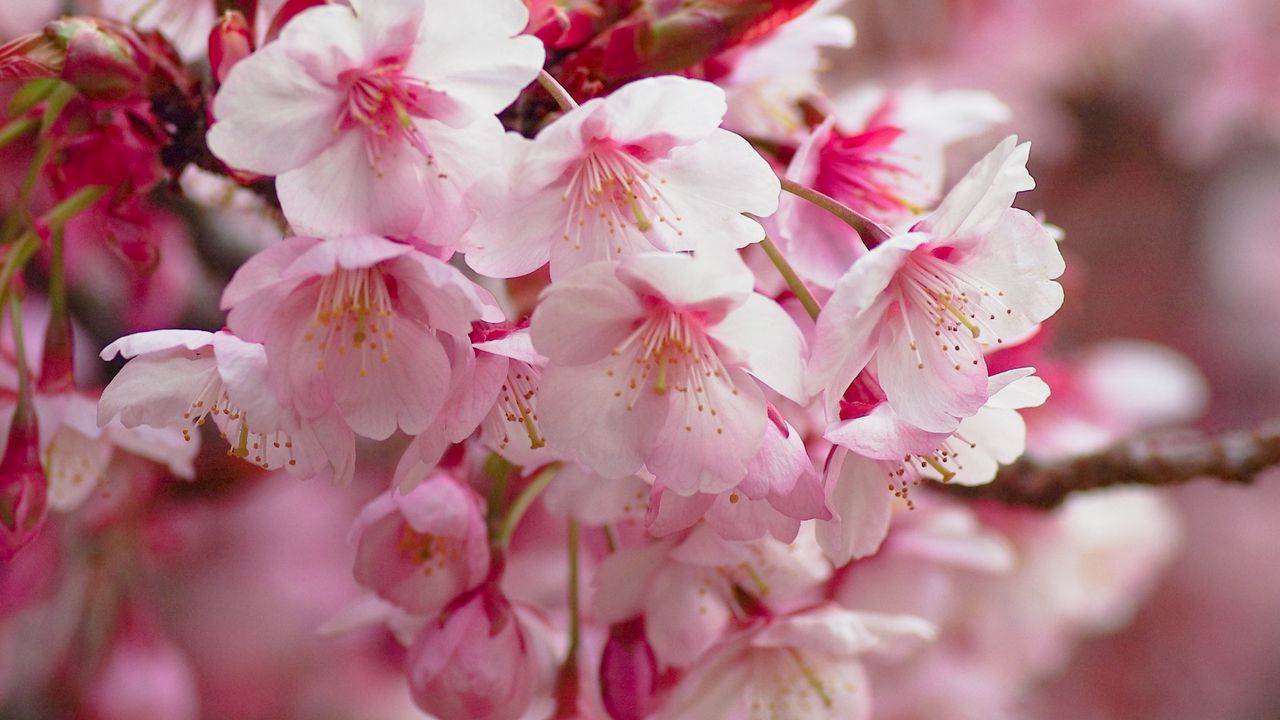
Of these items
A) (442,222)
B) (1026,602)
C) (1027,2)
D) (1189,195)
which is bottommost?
(1189,195)

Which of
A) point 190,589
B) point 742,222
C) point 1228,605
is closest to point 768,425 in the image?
point 742,222

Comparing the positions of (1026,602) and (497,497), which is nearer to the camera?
(497,497)

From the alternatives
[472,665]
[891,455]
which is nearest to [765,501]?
[891,455]

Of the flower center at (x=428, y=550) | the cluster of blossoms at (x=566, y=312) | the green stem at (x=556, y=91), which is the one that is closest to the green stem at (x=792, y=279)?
the cluster of blossoms at (x=566, y=312)

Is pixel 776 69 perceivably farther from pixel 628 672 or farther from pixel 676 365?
pixel 628 672

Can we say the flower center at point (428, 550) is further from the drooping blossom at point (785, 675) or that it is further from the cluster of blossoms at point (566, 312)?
the drooping blossom at point (785, 675)

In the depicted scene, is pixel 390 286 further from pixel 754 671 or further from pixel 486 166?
pixel 754 671
